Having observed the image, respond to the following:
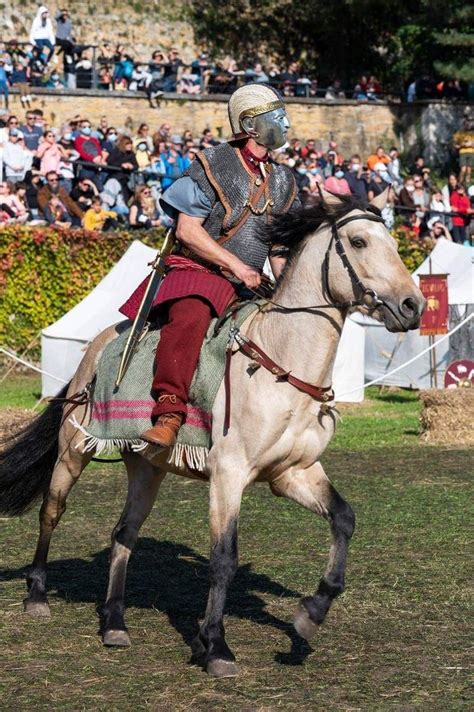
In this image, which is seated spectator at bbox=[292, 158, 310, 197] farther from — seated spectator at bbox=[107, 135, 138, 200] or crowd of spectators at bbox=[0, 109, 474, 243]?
seated spectator at bbox=[107, 135, 138, 200]

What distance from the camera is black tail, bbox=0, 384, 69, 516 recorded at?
729 centimetres

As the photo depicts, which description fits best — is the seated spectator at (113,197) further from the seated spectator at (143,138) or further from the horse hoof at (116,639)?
the horse hoof at (116,639)

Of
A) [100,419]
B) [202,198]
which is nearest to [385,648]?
[100,419]

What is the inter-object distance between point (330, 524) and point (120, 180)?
1745 cm

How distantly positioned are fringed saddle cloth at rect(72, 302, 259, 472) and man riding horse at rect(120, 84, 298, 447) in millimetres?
64

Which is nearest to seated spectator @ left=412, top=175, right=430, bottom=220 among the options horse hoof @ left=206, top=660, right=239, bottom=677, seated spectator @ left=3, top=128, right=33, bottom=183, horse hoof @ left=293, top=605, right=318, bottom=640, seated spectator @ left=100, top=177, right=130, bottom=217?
seated spectator @ left=100, top=177, right=130, bottom=217

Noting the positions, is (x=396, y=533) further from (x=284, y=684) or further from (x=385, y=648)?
(x=284, y=684)

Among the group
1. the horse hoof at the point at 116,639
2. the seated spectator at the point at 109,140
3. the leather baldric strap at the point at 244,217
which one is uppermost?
the leather baldric strap at the point at 244,217

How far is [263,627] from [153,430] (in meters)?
1.23

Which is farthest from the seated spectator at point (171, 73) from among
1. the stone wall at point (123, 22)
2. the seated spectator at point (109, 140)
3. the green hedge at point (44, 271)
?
the green hedge at point (44, 271)

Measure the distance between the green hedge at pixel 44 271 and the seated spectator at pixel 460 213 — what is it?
791cm

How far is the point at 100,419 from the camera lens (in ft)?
22.2

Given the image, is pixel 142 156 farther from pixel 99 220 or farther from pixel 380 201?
pixel 380 201

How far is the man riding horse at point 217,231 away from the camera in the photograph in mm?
6258
